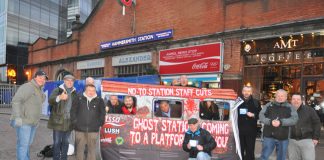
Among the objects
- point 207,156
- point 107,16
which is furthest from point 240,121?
point 107,16

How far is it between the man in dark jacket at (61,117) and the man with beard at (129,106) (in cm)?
107

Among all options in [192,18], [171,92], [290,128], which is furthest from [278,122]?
[192,18]

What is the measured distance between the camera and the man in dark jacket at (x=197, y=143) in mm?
5746

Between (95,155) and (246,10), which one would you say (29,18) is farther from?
(95,155)

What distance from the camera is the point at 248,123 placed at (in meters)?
7.05

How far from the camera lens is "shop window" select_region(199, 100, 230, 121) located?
6.87 meters

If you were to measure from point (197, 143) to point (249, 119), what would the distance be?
6.08 feet

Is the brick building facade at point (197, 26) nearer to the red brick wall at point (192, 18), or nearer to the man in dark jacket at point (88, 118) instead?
the red brick wall at point (192, 18)

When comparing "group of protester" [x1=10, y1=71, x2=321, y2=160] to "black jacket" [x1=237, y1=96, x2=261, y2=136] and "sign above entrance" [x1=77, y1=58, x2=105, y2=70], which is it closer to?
"black jacket" [x1=237, y1=96, x2=261, y2=136]

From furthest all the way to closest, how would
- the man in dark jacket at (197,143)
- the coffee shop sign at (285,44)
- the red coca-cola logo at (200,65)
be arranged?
the red coca-cola logo at (200,65) < the coffee shop sign at (285,44) < the man in dark jacket at (197,143)

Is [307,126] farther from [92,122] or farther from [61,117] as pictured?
[61,117]

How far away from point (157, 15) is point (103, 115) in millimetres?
12588

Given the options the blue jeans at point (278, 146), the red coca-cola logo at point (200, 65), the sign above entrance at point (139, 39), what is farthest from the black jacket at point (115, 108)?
the sign above entrance at point (139, 39)

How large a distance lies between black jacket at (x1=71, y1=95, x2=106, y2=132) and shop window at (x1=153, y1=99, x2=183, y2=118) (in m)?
1.22
